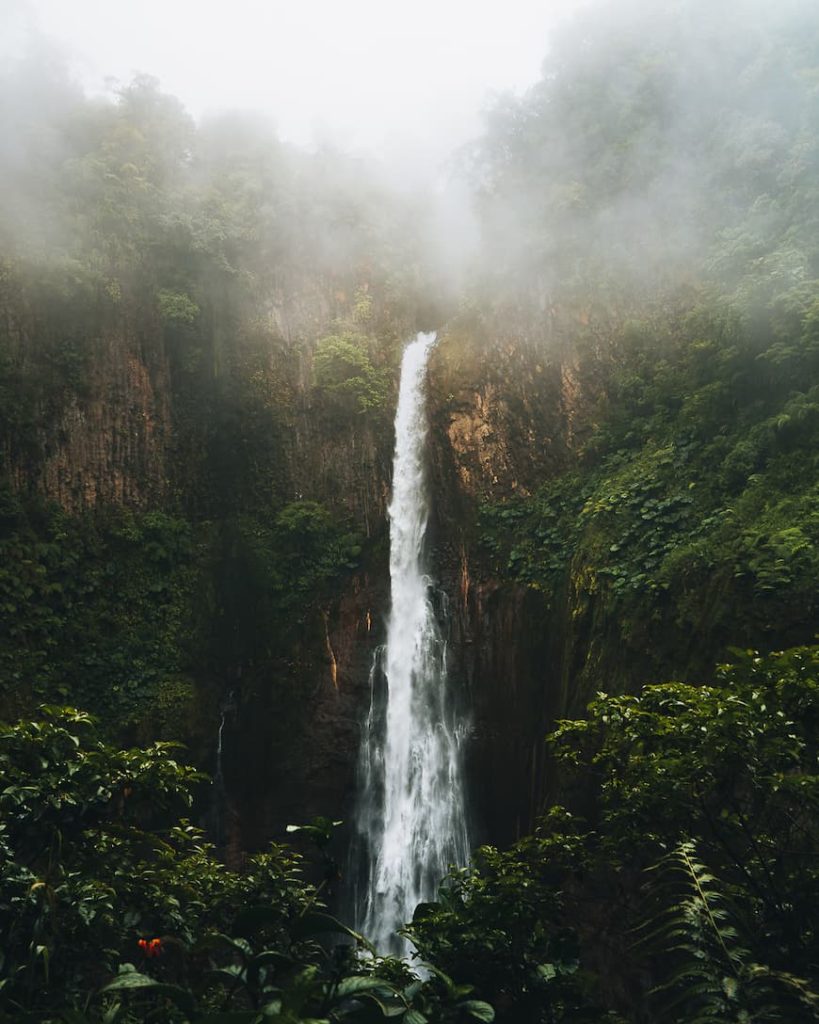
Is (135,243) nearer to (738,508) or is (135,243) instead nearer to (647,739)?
(738,508)

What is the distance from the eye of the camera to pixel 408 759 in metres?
12.0

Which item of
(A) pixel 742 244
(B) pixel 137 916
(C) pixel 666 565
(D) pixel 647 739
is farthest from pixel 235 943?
(A) pixel 742 244

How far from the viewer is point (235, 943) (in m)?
2.51

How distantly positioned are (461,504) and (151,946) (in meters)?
11.7

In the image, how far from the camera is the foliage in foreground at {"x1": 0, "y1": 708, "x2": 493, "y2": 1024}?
240 cm

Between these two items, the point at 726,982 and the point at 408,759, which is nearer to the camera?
the point at 726,982

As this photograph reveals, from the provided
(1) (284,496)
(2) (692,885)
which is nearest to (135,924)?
(2) (692,885)

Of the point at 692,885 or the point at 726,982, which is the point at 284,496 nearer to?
the point at 692,885

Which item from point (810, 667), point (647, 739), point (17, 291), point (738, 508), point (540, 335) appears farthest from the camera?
point (540, 335)

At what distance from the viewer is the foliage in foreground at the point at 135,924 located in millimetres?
2402

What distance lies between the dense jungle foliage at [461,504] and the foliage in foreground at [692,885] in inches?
1.0

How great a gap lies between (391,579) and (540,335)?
6.63 metres

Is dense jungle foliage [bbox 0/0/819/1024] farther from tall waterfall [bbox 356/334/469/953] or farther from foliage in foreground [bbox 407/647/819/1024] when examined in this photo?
tall waterfall [bbox 356/334/469/953]

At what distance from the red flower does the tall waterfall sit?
320 inches
